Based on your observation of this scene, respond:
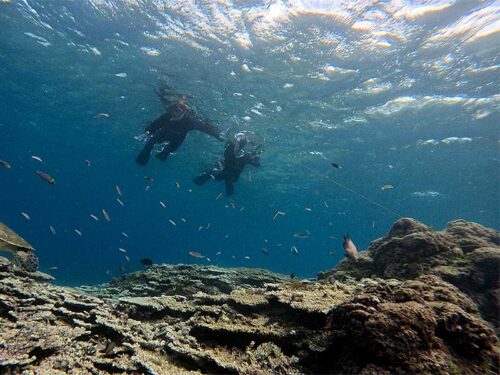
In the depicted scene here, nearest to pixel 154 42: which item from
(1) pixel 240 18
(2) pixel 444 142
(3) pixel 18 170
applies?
(1) pixel 240 18

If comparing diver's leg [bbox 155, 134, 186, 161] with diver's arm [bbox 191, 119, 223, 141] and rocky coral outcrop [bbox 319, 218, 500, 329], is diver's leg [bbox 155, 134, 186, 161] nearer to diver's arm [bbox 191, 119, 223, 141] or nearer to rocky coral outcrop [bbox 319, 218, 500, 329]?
diver's arm [bbox 191, 119, 223, 141]

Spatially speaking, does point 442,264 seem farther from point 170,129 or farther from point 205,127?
point 205,127

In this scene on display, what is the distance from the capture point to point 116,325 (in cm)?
442

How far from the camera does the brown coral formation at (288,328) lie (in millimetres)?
2961

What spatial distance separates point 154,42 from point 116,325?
17.5 m

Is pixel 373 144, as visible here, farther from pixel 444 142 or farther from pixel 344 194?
pixel 344 194

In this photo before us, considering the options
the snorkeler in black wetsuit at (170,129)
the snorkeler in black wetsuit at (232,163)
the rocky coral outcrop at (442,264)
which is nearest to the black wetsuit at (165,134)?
the snorkeler in black wetsuit at (170,129)

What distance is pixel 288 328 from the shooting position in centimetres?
404

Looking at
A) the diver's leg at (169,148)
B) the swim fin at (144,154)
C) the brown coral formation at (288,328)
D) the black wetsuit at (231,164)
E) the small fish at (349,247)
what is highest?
the black wetsuit at (231,164)

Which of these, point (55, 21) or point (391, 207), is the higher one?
point (391, 207)

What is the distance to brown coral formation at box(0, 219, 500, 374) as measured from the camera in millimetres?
2961

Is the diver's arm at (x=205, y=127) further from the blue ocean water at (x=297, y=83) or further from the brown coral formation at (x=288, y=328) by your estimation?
the brown coral formation at (x=288, y=328)

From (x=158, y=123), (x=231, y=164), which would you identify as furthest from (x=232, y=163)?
(x=158, y=123)

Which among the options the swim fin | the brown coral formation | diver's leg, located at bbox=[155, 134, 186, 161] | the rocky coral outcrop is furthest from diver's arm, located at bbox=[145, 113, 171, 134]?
the rocky coral outcrop
